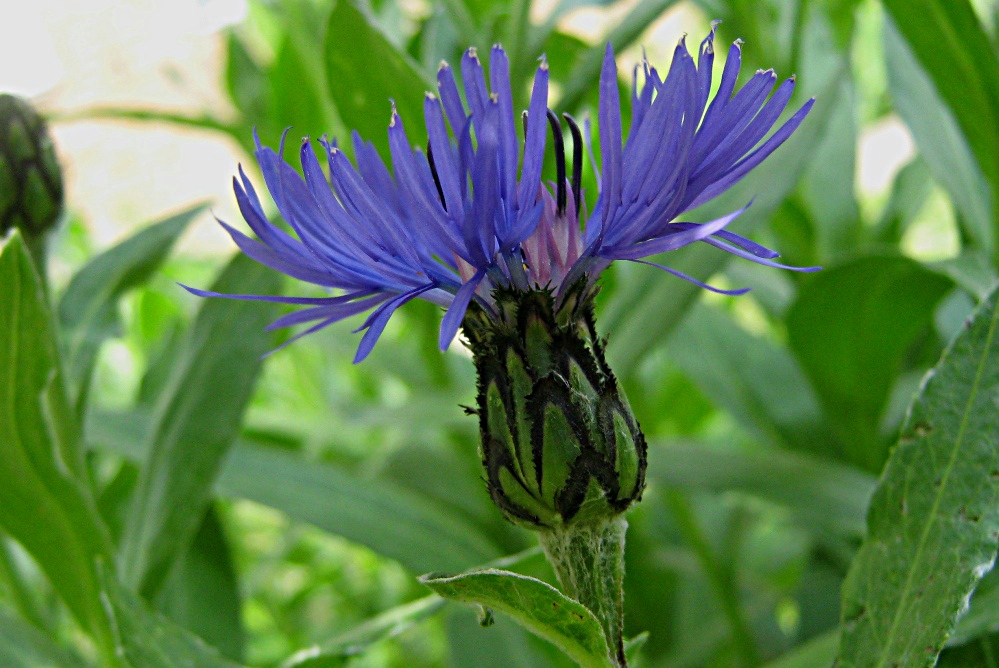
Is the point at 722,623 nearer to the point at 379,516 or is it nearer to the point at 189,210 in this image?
the point at 379,516

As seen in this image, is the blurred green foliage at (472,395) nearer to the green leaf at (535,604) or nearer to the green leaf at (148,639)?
the green leaf at (148,639)

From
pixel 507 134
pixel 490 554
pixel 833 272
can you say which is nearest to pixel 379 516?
pixel 490 554

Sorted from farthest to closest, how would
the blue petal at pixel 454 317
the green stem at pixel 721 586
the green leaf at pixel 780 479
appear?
the green stem at pixel 721 586 < the green leaf at pixel 780 479 < the blue petal at pixel 454 317

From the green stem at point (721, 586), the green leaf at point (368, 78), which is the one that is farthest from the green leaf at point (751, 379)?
the green leaf at point (368, 78)

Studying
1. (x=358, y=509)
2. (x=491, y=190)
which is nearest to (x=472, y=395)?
(x=358, y=509)

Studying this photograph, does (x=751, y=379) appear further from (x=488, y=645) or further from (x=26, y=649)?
(x=26, y=649)
